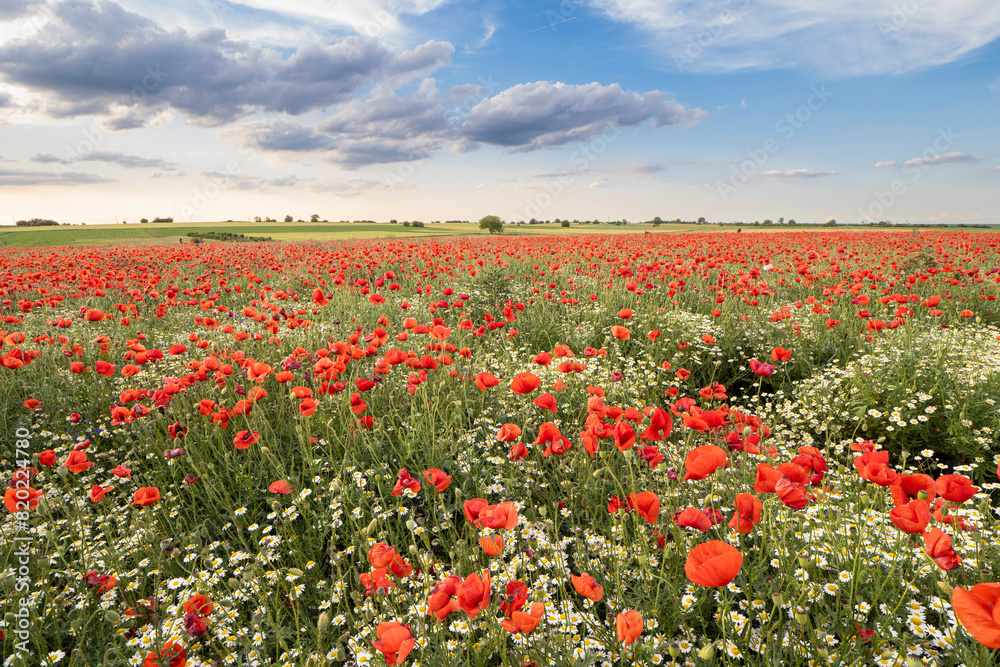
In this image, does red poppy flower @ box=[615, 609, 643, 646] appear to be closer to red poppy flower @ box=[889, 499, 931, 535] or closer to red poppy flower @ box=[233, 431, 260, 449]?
red poppy flower @ box=[889, 499, 931, 535]

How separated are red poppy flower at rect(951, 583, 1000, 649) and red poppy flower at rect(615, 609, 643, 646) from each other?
859 millimetres

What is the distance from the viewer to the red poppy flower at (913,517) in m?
1.58

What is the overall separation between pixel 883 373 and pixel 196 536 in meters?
5.93

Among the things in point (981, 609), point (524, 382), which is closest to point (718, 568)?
point (981, 609)

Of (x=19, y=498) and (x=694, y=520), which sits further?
(x=19, y=498)

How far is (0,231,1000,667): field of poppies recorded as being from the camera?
195 centimetres

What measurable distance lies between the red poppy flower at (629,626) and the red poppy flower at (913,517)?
925 millimetres

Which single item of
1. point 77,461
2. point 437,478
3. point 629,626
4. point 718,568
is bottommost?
point 629,626

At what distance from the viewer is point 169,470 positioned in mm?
3836

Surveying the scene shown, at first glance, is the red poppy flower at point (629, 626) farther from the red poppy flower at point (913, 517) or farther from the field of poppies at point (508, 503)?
the red poppy flower at point (913, 517)

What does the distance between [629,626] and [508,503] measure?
581 millimetres

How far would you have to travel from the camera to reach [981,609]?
127 cm

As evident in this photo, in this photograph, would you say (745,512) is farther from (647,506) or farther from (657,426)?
(657,426)

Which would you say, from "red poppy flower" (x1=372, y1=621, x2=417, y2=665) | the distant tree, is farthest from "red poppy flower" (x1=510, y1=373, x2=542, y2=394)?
the distant tree
